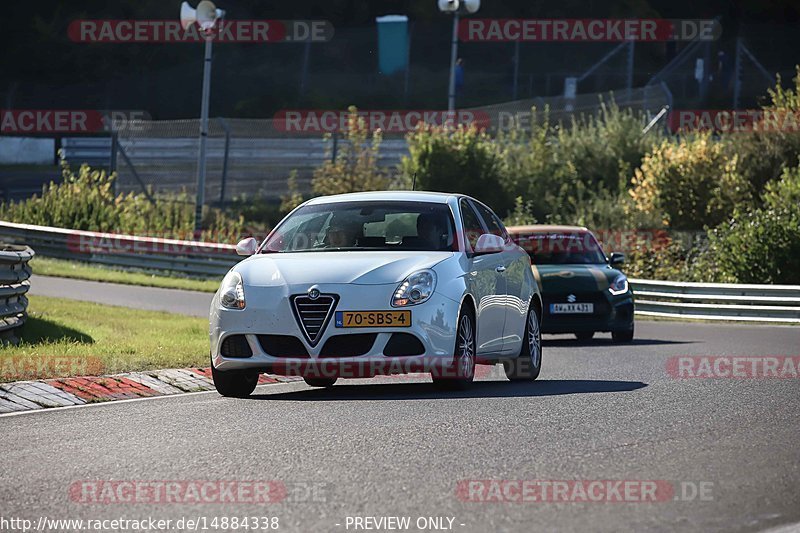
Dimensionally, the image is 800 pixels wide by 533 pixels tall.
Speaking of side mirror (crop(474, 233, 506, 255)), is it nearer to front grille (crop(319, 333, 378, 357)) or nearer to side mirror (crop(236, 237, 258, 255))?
front grille (crop(319, 333, 378, 357))

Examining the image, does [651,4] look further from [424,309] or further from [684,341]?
[424,309]

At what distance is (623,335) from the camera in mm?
20891

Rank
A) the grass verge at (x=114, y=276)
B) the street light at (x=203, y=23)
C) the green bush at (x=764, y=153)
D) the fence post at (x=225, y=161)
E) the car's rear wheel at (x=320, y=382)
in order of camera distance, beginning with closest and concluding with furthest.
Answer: the car's rear wheel at (x=320, y=382), the grass verge at (x=114, y=276), the street light at (x=203, y=23), the green bush at (x=764, y=153), the fence post at (x=225, y=161)

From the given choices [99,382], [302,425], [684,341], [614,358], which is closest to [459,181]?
[684,341]

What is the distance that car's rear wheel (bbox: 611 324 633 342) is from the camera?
20.7 metres

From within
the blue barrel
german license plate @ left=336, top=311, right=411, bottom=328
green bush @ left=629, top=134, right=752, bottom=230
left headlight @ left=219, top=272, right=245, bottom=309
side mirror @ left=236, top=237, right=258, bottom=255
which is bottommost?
german license plate @ left=336, top=311, right=411, bottom=328

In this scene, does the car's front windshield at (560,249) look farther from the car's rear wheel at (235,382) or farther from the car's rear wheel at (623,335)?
the car's rear wheel at (235,382)

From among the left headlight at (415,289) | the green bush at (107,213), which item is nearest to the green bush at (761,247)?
the green bush at (107,213)

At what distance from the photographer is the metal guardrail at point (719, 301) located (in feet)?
91.8

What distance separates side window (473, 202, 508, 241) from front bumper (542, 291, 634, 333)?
602 cm

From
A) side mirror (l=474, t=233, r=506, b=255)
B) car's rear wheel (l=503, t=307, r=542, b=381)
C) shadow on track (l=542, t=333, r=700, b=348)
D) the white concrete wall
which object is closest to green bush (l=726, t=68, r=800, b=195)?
shadow on track (l=542, t=333, r=700, b=348)

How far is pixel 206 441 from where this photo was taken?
30.0 feet

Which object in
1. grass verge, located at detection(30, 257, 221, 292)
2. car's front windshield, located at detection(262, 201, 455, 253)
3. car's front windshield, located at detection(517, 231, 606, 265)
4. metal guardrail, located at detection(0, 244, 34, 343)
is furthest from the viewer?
grass verge, located at detection(30, 257, 221, 292)

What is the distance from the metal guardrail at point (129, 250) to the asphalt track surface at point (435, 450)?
19.4 metres
